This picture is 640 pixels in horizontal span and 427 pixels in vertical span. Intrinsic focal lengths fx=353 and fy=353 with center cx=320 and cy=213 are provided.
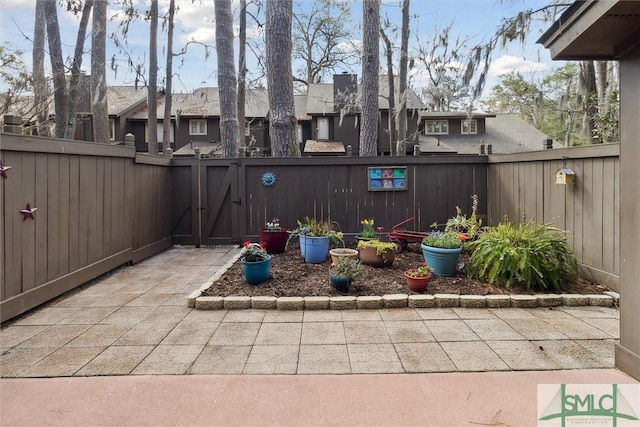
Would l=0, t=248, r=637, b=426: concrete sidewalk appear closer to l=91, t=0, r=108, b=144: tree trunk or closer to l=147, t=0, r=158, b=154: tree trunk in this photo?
l=91, t=0, r=108, b=144: tree trunk

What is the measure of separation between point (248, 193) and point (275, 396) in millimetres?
4693

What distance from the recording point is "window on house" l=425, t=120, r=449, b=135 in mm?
18469

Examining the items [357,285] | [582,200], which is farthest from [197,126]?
[582,200]

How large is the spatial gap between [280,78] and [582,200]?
5.14 m

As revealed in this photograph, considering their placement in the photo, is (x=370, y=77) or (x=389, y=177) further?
(x=370, y=77)

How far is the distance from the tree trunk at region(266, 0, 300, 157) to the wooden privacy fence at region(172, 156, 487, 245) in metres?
0.60

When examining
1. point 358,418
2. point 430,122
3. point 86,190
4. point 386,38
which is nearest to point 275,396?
point 358,418

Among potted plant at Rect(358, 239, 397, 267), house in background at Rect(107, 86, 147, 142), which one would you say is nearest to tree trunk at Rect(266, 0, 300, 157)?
potted plant at Rect(358, 239, 397, 267)

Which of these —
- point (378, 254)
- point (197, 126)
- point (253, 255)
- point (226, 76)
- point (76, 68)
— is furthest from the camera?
point (197, 126)

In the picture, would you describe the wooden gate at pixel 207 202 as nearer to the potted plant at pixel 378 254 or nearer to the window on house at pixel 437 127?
the potted plant at pixel 378 254

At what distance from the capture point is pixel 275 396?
201 centimetres

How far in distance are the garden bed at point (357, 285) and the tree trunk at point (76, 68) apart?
328 inches

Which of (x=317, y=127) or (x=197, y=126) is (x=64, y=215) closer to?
(x=317, y=127)

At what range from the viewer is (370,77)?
26.7ft
